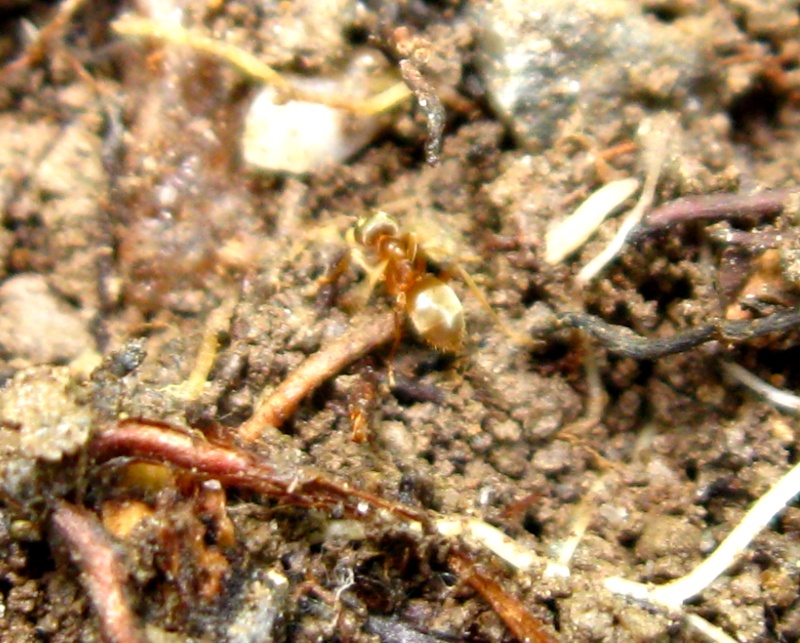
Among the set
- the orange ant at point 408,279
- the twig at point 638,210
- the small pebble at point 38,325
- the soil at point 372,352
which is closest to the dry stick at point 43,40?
the soil at point 372,352

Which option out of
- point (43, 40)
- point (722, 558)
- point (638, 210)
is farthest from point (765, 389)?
point (43, 40)

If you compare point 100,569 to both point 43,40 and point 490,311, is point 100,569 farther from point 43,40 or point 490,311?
point 43,40

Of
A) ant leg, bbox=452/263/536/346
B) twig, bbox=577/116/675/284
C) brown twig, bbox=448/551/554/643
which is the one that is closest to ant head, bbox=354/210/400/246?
ant leg, bbox=452/263/536/346

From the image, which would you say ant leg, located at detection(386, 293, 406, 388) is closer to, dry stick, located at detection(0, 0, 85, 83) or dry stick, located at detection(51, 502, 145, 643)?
dry stick, located at detection(51, 502, 145, 643)

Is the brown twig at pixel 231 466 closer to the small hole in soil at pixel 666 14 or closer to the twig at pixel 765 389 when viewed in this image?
the twig at pixel 765 389

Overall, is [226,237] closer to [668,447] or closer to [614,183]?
[614,183]

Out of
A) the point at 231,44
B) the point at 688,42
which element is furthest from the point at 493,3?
the point at 231,44
